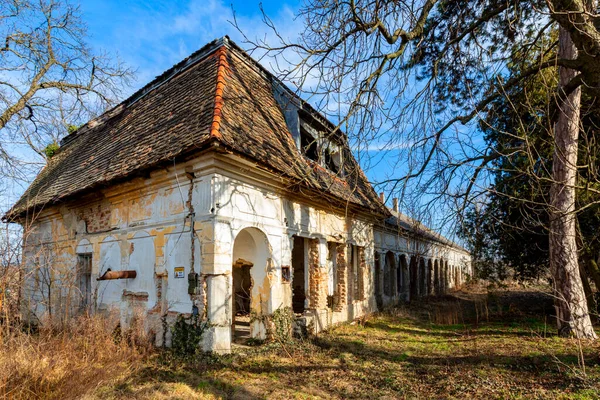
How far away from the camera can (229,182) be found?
7004 mm

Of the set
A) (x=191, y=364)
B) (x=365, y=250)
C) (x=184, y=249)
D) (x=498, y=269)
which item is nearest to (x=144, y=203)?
(x=184, y=249)

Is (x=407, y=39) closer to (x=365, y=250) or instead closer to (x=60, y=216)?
(x=365, y=250)

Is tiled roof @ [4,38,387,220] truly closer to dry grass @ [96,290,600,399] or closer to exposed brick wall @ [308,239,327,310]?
exposed brick wall @ [308,239,327,310]

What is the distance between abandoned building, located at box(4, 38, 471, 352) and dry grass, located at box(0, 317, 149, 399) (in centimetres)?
117

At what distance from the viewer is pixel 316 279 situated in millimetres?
10016

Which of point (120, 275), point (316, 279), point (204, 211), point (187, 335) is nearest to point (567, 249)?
point (316, 279)

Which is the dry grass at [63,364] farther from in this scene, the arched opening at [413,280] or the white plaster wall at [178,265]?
the arched opening at [413,280]

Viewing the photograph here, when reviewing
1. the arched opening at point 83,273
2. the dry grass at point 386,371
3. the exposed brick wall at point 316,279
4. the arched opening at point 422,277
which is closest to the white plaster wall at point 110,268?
the arched opening at point 83,273

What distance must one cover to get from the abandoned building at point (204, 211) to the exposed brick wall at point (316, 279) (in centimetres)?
3

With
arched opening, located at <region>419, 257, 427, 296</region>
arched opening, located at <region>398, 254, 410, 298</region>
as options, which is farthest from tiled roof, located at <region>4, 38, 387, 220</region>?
arched opening, located at <region>419, 257, 427, 296</region>

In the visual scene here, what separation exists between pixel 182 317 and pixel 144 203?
2674 mm

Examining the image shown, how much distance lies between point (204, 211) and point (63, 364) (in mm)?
3127

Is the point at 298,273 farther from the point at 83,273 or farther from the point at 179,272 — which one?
the point at 179,272

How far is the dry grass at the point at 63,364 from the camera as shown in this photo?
12.5 feet
